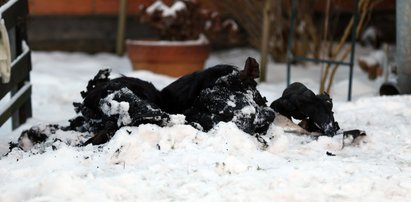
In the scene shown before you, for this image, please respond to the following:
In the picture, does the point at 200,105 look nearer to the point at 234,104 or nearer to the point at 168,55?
the point at 234,104

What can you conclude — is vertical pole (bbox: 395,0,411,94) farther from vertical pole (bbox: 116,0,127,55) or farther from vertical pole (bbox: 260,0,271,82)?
vertical pole (bbox: 116,0,127,55)

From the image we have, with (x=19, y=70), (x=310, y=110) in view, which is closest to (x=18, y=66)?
(x=19, y=70)

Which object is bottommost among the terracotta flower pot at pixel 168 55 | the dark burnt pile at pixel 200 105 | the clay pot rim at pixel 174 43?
the terracotta flower pot at pixel 168 55

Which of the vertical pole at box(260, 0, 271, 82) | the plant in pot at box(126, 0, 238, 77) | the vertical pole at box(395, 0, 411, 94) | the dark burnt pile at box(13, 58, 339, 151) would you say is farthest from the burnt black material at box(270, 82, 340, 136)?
the plant in pot at box(126, 0, 238, 77)

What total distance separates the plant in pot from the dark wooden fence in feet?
7.80

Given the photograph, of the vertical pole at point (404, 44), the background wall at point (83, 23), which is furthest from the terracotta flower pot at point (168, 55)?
the vertical pole at point (404, 44)

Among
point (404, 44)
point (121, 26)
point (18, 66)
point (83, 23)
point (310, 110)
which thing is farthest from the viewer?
point (83, 23)

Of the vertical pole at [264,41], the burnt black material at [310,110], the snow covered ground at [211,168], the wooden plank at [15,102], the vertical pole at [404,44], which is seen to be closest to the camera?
the snow covered ground at [211,168]

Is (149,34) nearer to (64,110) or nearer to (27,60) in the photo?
(64,110)

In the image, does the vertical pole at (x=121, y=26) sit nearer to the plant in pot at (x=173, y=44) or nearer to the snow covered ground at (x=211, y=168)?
the plant in pot at (x=173, y=44)

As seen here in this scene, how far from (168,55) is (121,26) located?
158 centimetres

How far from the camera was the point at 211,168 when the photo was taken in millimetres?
2221

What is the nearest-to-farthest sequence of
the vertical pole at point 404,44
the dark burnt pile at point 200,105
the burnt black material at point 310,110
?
the dark burnt pile at point 200,105, the burnt black material at point 310,110, the vertical pole at point 404,44

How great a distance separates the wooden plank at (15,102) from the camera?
3373 mm
